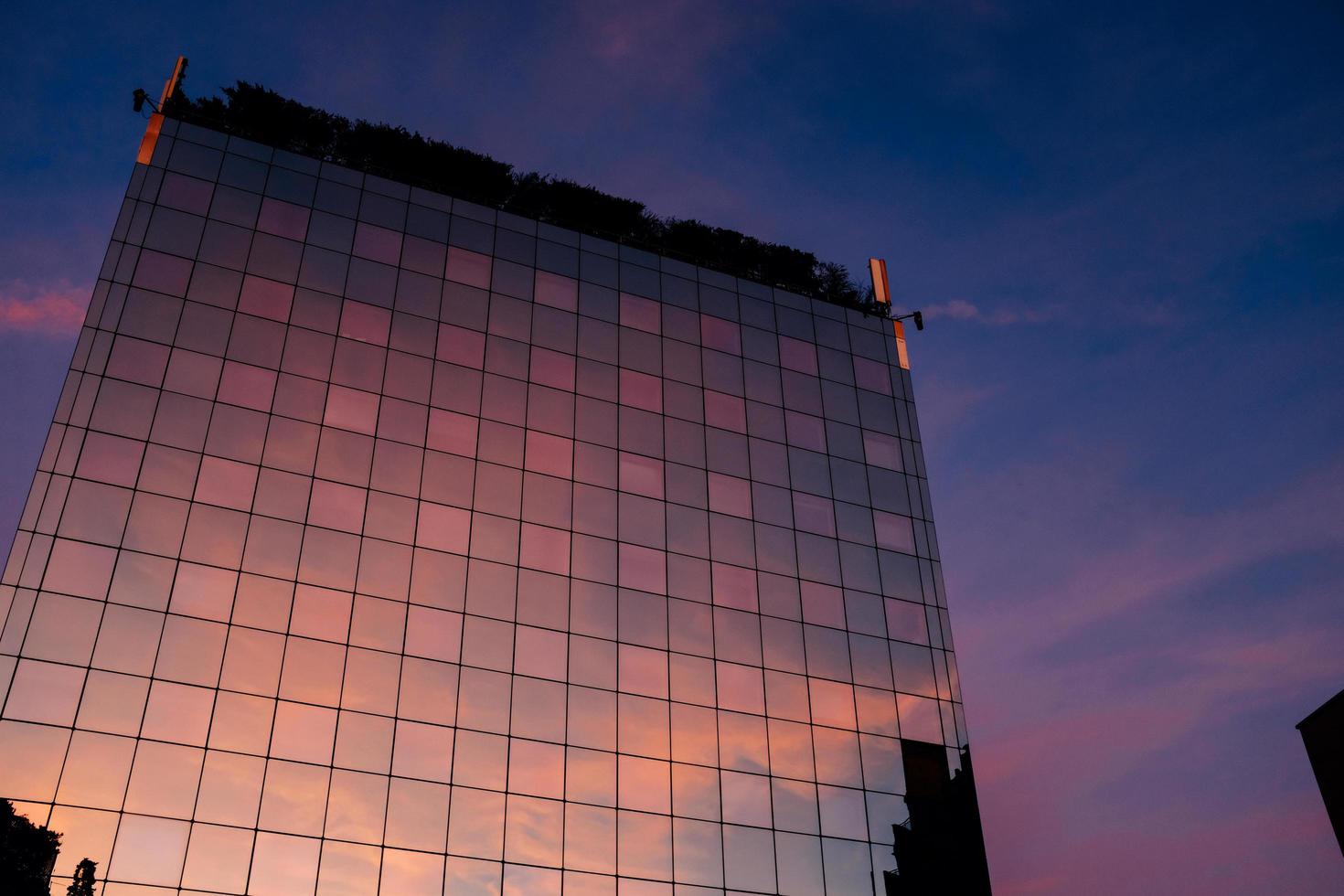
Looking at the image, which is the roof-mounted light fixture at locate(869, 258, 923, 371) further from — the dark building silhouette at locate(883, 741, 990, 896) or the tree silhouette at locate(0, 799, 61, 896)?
the tree silhouette at locate(0, 799, 61, 896)

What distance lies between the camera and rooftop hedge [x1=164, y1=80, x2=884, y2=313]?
47656 mm

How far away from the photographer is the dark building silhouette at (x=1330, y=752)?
33.9 m

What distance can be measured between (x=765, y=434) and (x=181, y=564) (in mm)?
24356

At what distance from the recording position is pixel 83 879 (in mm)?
31188

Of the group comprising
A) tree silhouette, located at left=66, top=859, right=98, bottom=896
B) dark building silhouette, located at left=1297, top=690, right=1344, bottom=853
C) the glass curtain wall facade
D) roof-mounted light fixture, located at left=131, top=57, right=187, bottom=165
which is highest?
roof-mounted light fixture, located at left=131, top=57, right=187, bottom=165

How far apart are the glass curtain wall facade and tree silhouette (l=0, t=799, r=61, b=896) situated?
0.46 meters

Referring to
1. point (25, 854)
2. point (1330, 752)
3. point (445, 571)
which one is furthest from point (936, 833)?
point (25, 854)

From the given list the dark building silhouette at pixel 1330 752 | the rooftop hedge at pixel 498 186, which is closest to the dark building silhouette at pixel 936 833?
the dark building silhouette at pixel 1330 752

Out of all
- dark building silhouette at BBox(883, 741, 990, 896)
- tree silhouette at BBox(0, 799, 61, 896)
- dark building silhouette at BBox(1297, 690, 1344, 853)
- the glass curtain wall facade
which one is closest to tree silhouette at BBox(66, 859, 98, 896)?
tree silhouette at BBox(0, 799, 61, 896)

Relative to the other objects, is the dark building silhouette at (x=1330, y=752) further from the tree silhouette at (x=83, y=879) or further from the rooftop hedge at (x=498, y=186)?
the tree silhouette at (x=83, y=879)

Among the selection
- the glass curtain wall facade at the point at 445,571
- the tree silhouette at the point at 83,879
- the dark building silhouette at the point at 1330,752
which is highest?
the glass curtain wall facade at the point at 445,571

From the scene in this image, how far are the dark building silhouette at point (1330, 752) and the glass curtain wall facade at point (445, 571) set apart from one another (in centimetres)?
1427

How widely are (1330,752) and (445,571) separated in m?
28.9

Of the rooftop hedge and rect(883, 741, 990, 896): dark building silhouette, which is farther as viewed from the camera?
the rooftop hedge
